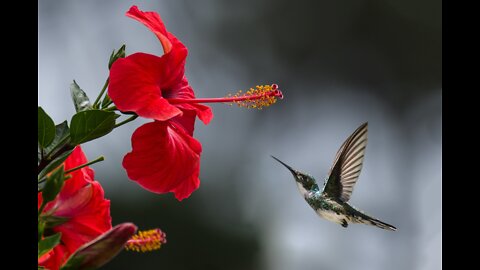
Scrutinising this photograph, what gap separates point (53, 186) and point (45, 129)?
110mm

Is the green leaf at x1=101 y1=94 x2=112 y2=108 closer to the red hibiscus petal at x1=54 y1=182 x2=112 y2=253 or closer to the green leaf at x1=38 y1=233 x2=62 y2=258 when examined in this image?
Result: the red hibiscus petal at x1=54 y1=182 x2=112 y2=253

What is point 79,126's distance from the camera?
0.74 m

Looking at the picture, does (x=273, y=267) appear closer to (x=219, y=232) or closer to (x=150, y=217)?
(x=219, y=232)

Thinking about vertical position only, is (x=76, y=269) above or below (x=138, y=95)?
below

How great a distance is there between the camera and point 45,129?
75cm

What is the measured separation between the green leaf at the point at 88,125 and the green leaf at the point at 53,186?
95 millimetres

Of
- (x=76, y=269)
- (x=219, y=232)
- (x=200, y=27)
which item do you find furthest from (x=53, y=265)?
(x=200, y=27)

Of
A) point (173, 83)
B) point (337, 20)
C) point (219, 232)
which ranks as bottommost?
point (173, 83)

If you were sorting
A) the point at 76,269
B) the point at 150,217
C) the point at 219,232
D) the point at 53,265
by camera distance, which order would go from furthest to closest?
the point at 219,232
the point at 150,217
the point at 53,265
the point at 76,269

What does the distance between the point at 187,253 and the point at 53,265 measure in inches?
160

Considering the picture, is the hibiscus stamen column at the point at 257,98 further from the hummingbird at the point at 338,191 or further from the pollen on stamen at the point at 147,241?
the hummingbird at the point at 338,191

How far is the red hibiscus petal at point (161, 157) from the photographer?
2.81 ft

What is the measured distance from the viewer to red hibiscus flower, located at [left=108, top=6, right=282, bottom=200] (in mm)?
821

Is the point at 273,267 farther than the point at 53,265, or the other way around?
the point at 273,267
